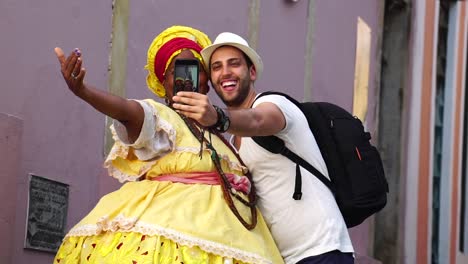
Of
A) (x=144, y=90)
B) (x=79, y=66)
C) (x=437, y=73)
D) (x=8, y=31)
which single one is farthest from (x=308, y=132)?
(x=437, y=73)

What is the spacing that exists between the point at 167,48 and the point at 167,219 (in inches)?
29.7

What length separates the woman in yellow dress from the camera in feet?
14.2

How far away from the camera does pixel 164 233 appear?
14.2 feet

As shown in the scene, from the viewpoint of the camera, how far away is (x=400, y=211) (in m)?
12.9

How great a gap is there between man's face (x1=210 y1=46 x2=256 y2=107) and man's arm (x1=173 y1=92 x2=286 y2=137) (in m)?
0.29

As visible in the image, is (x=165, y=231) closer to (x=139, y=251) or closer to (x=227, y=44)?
(x=139, y=251)

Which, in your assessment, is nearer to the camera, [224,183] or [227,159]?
[224,183]

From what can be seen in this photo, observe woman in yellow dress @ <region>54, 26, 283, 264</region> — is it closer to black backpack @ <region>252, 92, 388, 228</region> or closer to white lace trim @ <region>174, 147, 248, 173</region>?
white lace trim @ <region>174, 147, 248, 173</region>

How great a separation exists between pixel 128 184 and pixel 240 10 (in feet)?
13.3

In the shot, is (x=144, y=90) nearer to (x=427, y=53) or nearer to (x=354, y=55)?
(x=354, y=55)

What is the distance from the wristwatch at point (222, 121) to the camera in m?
4.04

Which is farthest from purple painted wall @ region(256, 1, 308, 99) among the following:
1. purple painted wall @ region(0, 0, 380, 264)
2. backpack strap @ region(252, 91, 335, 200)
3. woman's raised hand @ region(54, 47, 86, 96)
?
woman's raised hand @ region(54, 47, 86, 96)

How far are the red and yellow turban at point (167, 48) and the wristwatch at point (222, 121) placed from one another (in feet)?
2.39

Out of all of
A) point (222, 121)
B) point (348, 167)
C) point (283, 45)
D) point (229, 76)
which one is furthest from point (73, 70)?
point (283, 45)
